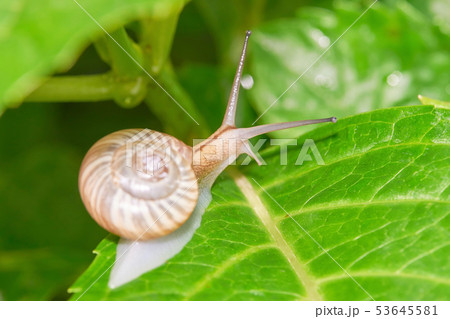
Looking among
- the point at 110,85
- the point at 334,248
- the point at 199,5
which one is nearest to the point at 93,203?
the point at 110,85

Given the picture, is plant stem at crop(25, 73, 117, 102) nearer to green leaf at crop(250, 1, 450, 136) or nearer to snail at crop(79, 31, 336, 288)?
snail at crop(79, 31, 336, 288)

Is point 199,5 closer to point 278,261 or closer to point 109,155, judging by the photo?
point 109,155

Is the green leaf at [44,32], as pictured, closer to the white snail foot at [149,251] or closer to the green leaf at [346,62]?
the white snail foot at [149,251]

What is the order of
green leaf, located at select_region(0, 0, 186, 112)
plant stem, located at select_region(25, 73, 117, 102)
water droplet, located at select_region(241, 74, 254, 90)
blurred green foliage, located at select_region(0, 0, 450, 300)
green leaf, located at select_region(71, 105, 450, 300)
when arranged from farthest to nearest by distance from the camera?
water droplet, located at select_region(241, 74, 254, 90) → blurred green foliage, located at select_region(0, 0, 450, 300) → plant stem, located at select_region(25, 73, 117, 102) → green leaf, located at select_region(71, 105, 450, 300) → green leaf, located at select_region(0, 0, 186, 112)

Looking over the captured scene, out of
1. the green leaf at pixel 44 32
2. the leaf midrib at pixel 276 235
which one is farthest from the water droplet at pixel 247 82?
the green leaf at pixel 44 32

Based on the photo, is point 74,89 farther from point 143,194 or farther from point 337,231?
point 337,231

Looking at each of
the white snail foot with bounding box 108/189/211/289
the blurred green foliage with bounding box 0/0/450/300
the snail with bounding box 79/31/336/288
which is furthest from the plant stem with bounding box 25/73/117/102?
the white snail foot with bounding box 108/189/211/289

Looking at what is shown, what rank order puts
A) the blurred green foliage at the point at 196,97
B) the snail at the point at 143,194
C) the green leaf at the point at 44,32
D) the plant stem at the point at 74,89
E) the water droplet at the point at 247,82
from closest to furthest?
the green leaf at the point at 44,32 < the snail at the point at 143,194 < the plant stem at the point at 74,89 < the blurred green foliage at the point at 196,97 < the water droplet at the point at 247,82
